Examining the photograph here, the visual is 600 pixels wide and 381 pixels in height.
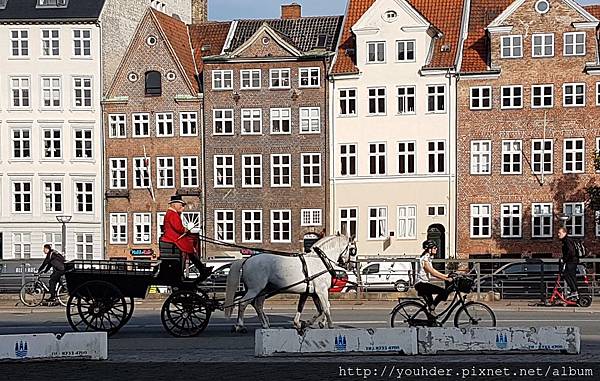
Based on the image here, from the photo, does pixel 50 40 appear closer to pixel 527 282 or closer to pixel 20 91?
pixel 20 91

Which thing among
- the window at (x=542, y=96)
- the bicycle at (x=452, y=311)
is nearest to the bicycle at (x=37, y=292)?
the bicycle at (x=452, y=311)

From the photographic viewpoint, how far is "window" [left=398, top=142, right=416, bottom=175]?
59.3 metres

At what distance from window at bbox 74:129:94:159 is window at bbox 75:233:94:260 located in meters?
4.37

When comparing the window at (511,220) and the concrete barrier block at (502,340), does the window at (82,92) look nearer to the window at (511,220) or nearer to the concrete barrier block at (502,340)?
the window at (511,220)

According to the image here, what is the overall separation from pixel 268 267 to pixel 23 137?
4605cm

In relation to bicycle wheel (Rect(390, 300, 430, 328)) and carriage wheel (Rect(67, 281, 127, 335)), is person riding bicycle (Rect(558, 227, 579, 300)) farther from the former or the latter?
carriage wheel (Rect(67, 281, 127, 335))

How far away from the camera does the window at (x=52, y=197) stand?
206 ft

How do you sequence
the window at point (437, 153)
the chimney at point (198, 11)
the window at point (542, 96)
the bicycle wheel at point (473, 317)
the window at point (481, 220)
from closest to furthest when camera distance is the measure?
the bicycle wheel at point (473, 317), the window at point (542, 96), the window at point (481, 220), the window at point (437, 153), the chimney at point (198, 11)

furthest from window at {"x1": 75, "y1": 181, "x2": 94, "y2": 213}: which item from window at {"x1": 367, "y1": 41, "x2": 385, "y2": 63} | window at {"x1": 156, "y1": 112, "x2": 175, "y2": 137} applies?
window at {"x1": 367, "y1": 41, "x2": 385, "y2": 63}

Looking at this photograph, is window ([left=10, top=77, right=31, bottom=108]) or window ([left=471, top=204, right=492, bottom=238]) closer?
window ([left=471, top=204, right=492, bottom=238])

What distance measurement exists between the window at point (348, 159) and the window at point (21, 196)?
57.1ft

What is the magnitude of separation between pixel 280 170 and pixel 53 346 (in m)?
45.4

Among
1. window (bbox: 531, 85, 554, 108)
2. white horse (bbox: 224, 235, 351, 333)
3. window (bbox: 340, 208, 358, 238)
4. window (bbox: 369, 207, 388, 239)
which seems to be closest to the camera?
white horse (bbox: 224, 235, 351, 333)

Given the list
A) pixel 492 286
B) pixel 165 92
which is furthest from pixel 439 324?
pixel 165 92
